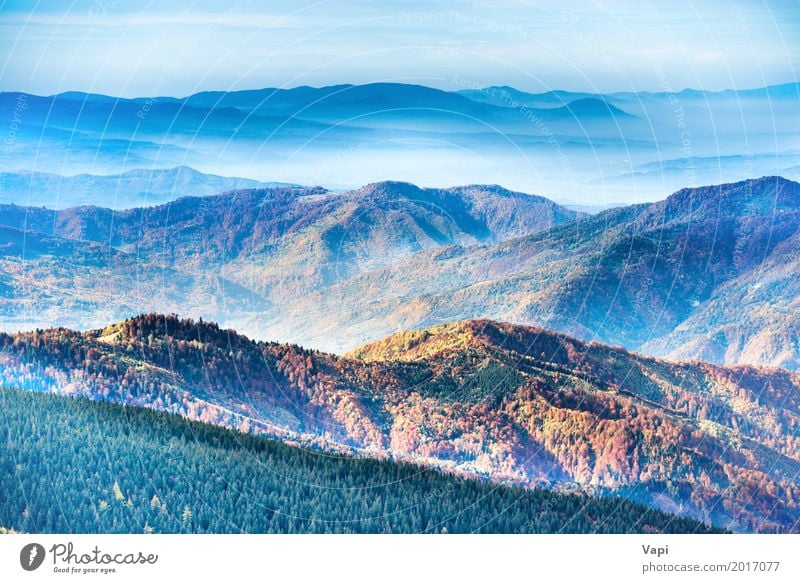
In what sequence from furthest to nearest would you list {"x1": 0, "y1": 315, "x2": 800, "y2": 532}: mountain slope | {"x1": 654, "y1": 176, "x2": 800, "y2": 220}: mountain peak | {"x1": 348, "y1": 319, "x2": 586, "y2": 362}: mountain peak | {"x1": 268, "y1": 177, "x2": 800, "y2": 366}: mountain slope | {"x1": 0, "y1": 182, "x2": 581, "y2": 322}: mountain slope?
1. {"x1": 654, "y1": 176, "x2": 800, "y2": 220}: mountain peak
2. {"x1": 0, "y1": 182, "x2": 581, "y2": 322}: mountain slope
3. {"x1": 268, "y1": 177, "x2": 800, "y2": 366}: mountain slope
4. {"x1": 348, "y1": 319, "x2": 586, "y2": 362}: mountain peak
5. {"x1": 0, "y1": 315, "x2": 800, "y2": 532}: mountain slope

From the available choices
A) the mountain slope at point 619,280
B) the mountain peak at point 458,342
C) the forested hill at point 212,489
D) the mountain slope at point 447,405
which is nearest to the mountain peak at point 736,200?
the mountain slope at point 619,280

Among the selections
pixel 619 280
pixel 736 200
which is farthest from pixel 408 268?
pixel 736 200

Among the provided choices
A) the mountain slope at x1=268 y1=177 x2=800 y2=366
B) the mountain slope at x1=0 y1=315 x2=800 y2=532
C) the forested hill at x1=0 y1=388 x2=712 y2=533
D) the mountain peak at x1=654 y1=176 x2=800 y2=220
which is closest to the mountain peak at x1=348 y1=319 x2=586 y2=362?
the mountain slope at x1=0 y1=315 x2=800 y2=532

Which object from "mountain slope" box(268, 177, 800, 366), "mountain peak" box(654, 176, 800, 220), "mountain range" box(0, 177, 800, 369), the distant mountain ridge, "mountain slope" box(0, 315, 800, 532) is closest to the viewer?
"mountain slope" box(0, 315, 800, 532)

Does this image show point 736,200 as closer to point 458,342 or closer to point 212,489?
point 458,342

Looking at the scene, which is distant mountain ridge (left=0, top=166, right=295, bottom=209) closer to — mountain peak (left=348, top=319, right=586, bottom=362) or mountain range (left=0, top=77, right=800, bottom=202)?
mountain range (left=0, top=77, right=800, bottom=202)

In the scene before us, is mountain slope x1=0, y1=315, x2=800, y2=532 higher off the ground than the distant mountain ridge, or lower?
lower

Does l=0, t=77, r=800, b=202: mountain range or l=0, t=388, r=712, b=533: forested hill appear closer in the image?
l=0, t=388, r=712, b=533: forested hill
